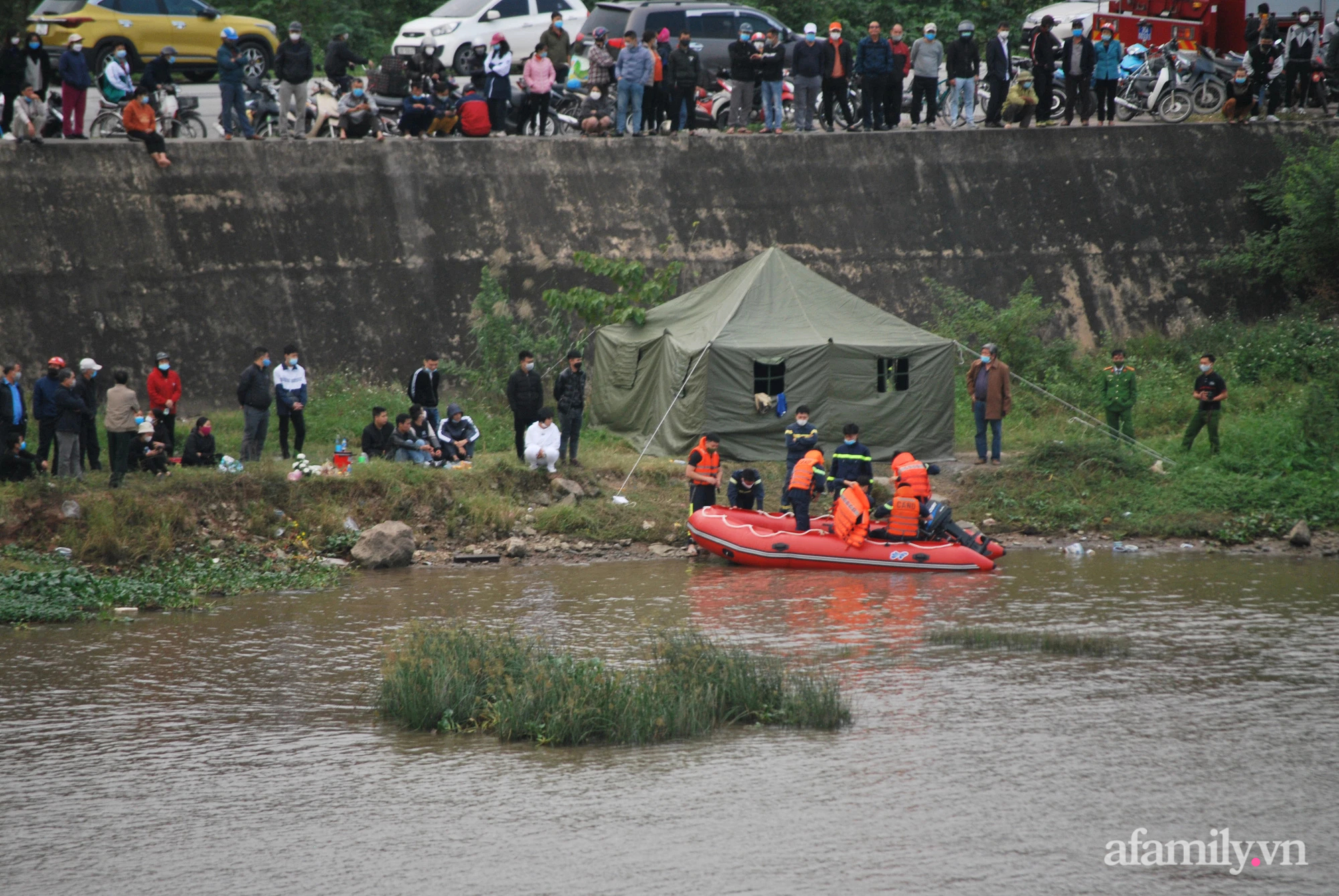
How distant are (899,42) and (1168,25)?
23.8 feet

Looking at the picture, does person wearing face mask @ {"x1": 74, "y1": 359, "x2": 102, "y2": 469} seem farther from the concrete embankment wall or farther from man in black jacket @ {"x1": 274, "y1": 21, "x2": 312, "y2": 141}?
man in black jacket @ {"x1": 274, "y1": 21, "x2": 312, "y2": 141}

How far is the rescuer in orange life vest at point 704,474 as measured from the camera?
54.8 ft

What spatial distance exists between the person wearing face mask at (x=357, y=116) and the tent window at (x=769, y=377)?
7757 millimetres

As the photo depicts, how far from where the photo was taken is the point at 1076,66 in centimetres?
2447

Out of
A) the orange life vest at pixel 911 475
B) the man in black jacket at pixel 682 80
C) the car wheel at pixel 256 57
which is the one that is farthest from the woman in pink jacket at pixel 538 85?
the orange life vest at pixel 911 475

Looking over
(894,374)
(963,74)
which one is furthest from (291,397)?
(963,74)

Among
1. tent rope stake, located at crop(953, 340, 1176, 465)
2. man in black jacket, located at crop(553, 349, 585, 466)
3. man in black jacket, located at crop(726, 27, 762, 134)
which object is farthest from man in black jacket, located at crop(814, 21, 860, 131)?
man in black jacket, located at crop(553, 349, 585, 466)

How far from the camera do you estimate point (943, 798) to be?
8.80 m

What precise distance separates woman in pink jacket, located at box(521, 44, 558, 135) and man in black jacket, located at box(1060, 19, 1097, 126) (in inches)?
355

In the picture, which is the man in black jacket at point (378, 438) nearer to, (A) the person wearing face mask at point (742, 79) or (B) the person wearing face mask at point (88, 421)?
(B) the person wearing face mask at point (88, 421)

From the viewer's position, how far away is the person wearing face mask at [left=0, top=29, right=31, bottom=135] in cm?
2008

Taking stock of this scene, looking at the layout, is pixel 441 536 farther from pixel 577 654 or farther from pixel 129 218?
pixel 129 218

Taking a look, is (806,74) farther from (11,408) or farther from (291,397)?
(11,408)

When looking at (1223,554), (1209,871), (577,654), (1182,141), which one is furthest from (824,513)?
(1182,141)
